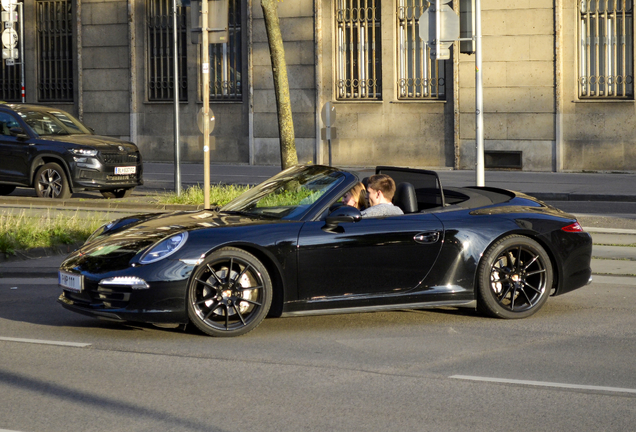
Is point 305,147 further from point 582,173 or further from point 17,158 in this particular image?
point 17,158

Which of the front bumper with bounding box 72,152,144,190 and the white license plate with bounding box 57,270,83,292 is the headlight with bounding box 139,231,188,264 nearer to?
the white license plate with bounding box 57,270,83,292

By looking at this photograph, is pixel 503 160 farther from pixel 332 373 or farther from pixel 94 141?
pixel 332 373

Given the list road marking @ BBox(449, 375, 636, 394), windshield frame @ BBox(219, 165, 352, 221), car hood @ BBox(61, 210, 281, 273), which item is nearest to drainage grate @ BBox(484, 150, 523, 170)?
windshield frame @ BBox(219, 165, 352, 221)

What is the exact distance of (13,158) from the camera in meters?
18.5

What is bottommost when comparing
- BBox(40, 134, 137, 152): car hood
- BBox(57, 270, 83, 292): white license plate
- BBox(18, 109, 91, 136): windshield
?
BBox(57, 270, 83, 292): white license plate

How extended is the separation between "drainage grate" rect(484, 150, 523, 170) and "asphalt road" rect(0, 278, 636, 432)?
677 inches

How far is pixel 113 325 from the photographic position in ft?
26.1

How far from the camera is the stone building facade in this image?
81.4ft

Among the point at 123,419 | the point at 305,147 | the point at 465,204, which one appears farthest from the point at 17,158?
the point at 123,419

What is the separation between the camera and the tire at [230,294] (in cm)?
734

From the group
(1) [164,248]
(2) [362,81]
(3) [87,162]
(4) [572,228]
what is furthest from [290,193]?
(2) [362,81]

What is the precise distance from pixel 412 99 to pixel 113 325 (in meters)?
19.4

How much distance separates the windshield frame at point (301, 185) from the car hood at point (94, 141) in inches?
413

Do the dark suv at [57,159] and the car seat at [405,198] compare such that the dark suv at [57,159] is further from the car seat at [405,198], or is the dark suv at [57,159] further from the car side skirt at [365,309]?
the car side skirt at [365,309]
